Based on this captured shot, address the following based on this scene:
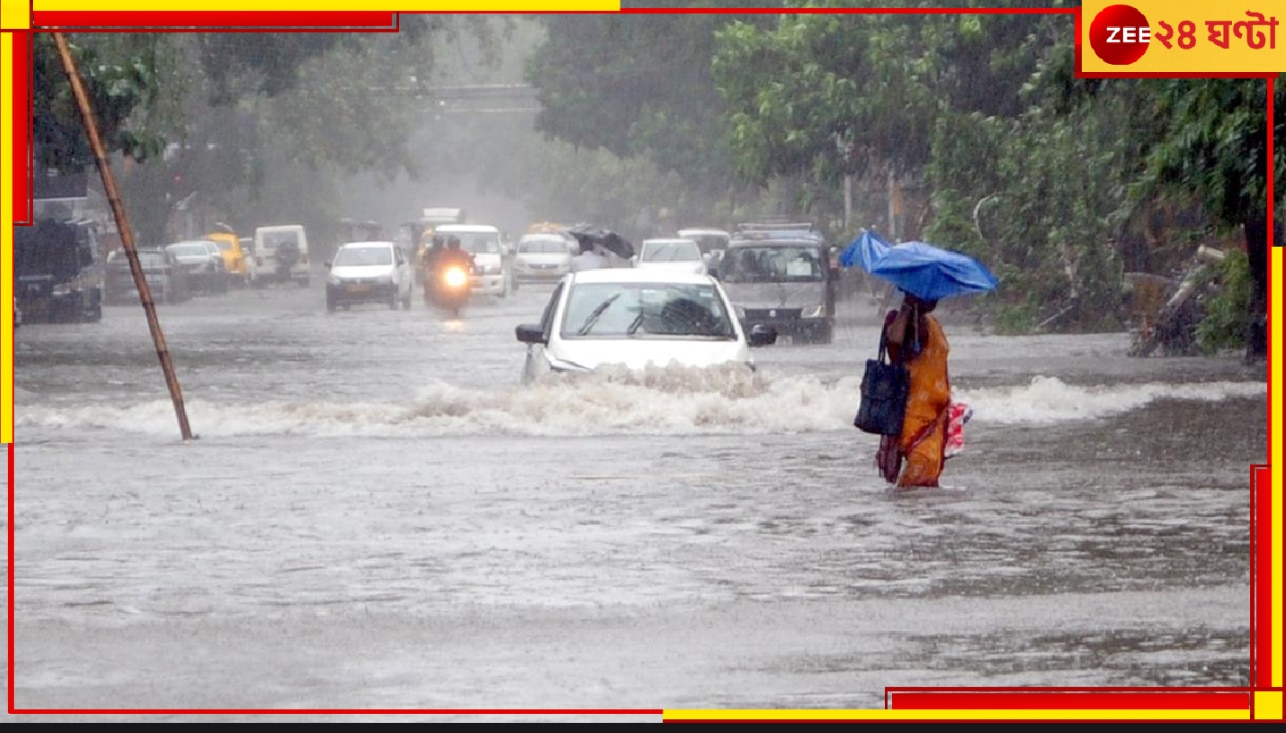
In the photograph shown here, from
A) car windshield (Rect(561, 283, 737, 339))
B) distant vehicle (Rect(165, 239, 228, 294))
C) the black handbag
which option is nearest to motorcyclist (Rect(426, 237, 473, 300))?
distant vehicle (Rect(165, 239, 228, 294))

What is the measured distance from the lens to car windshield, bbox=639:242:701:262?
5284 cm

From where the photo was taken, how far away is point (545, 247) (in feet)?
213

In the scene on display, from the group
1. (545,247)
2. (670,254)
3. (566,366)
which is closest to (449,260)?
(670,254)

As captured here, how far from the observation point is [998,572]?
11.2m

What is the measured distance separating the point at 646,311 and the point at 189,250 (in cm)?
4333

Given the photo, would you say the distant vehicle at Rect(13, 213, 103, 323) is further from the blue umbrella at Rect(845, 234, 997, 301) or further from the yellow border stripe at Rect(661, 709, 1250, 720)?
the yellow border stripe at Rect(661, 709, 1250, 720)

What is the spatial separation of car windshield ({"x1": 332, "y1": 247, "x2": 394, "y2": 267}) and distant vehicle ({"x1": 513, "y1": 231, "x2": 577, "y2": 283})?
13.1m

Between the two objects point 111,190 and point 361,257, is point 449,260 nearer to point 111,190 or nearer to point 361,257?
point 361,257

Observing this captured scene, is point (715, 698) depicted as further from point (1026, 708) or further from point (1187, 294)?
point (1187, 294)

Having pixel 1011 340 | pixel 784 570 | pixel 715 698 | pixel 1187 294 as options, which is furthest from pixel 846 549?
pixel 1011 340

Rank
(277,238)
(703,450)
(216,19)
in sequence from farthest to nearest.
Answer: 1. (277,238)
2. (703,450)
3. (216,19)

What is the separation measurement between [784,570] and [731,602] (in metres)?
1.14

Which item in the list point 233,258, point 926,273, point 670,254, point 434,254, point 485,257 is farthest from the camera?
point 233,258

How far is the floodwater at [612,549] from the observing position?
27.0 feet
